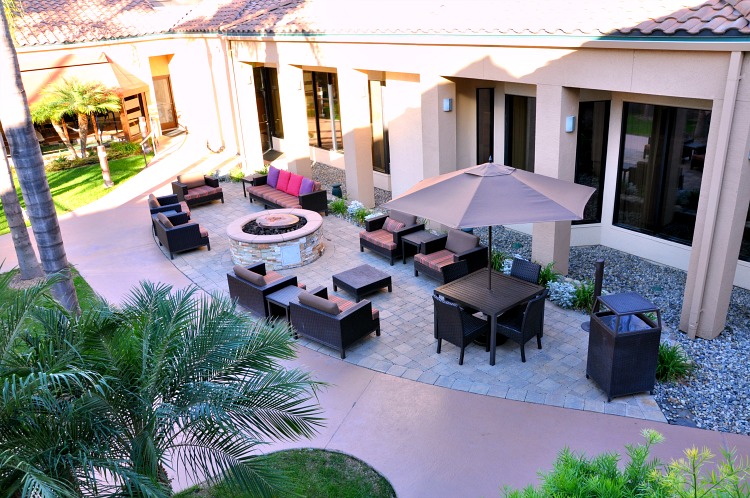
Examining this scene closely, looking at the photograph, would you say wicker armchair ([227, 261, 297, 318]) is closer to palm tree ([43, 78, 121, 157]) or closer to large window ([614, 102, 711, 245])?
large window ([614, 102, 711, 245])

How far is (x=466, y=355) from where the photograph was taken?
9.97 m

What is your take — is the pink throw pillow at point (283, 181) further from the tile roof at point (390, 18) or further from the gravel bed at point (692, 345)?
the gravel bed at point (692, 345)

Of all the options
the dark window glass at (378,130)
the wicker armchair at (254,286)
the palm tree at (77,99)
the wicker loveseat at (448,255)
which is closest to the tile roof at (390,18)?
the dark window glass at (378,130)

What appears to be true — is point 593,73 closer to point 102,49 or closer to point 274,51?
point 274,51


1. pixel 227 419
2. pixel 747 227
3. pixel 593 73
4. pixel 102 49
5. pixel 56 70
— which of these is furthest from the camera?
pixel 102 49

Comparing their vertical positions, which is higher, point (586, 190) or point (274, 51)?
point (274, 51)

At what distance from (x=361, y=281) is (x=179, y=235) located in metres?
5.49

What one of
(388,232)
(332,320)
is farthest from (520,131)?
(332,320)

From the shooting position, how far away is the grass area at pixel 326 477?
7133 millimetres

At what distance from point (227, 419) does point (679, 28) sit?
8514 mm

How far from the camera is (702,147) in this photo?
464 inches

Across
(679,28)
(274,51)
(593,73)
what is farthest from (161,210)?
(679,28)

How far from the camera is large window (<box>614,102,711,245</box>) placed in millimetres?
11984

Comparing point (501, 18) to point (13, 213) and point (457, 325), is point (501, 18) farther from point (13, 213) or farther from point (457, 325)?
point (13, 213)
